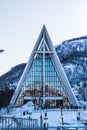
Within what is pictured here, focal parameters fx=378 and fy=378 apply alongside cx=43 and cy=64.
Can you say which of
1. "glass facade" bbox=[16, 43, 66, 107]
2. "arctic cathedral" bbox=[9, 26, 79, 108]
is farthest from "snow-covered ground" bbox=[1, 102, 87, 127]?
"glass facade" bbox=[16, 43, 66, 107]

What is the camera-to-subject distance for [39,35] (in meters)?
76.0

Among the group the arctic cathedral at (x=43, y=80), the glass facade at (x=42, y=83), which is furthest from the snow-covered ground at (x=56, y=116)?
the glass facade at (x=42, y=83)

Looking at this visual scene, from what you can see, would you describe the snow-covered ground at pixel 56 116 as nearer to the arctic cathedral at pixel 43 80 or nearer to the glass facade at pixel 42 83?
the arctic cathedral at pixel 43 80

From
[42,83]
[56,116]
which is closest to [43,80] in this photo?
[42,83]

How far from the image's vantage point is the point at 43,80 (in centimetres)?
7531

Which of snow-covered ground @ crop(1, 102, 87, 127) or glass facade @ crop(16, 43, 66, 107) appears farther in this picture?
glass facade @ crop(16, 43, 66, 107)

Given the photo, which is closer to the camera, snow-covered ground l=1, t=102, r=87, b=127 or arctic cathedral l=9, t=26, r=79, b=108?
snow-covered ground l=1, t=102, r=87, b=127

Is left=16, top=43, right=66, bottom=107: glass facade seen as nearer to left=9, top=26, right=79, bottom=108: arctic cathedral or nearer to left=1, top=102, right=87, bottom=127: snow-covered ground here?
left=9, top=26, right=79, bottom=108: arctic cathedral

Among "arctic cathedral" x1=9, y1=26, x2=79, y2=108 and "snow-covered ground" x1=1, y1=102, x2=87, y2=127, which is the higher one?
"arctic cathedral" x1=9, y1=26, x2=79, y2=108

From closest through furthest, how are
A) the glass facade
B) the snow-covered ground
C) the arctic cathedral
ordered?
the snow-covered ground
the arctic cathedral
the glass facade

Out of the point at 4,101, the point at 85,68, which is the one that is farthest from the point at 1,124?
the point at 85,68

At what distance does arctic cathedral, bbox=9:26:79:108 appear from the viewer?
74.0m

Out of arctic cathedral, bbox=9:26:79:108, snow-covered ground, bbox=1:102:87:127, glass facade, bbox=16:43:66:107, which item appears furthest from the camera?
glass facade, bbox=16:43:66:107

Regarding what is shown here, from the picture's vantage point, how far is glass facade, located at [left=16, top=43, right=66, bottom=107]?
7450cm
